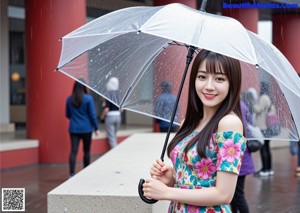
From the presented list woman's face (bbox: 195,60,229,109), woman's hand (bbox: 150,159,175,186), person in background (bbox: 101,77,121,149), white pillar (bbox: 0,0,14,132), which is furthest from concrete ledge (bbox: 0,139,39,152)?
woman's face (bbox: 195,60,229,109)

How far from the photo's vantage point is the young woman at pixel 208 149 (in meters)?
2.97

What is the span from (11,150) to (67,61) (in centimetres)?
822

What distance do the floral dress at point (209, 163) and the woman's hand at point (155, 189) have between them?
11 centimetres

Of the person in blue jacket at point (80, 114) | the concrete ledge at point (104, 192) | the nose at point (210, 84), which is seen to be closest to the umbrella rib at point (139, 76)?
the concrete ledge at point (104, 192)

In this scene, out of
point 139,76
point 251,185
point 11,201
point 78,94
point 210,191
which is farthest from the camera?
point 251,185

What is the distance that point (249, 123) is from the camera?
14.6ft

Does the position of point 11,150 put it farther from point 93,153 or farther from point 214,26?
point 214,26

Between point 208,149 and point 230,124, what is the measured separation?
16cm

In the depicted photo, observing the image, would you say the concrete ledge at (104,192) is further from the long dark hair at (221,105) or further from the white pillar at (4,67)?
the white pillar at (4,67)

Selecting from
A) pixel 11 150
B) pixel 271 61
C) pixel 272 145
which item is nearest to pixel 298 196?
pixel 11 150

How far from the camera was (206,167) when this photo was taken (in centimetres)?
303

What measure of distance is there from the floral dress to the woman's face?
18 centimetres

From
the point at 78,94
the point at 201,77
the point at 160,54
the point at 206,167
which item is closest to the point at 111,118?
the point at 78,94

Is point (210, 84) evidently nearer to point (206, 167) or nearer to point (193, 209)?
point (206, 167)
